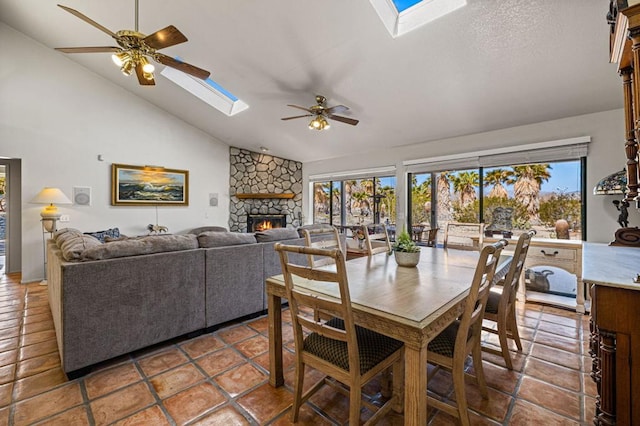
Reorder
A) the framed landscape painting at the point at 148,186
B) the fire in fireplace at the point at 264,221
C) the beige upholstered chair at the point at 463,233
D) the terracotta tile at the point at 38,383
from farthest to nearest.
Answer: the fire in fireplace at the point at 264,221, the framed landscape painting at the point at 148,186, the beige upholstered chair at the point at 463,233, the terracotta tile at the point at 38,383

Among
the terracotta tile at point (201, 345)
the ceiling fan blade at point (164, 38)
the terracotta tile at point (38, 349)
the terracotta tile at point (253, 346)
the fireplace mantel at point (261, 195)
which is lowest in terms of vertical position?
the terracotta tile at point (201, 345)

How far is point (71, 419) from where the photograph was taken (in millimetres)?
1570

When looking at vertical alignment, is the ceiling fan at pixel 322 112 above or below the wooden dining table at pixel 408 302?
above

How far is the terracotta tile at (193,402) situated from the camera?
1.61m

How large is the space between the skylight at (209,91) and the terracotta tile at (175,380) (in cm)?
417

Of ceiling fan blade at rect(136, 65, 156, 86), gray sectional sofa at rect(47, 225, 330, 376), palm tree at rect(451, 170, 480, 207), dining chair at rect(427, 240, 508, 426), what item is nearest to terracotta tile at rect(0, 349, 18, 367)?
gray sectional sofa at rect(47, 225, 330, 376)

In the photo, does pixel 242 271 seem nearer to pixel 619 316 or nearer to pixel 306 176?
pixel 619 316

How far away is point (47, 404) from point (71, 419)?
0.92 ft

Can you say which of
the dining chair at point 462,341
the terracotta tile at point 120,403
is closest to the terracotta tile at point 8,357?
the terracotta tile at point 120,403

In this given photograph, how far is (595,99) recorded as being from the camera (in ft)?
10.3

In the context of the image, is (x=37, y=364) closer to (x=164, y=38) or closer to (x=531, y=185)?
(x=164, y=38)

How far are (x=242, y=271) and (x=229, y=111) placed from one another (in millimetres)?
3707

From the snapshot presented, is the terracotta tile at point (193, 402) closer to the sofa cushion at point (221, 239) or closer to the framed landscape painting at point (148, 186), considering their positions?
the sofa cushion at point (221, 239)

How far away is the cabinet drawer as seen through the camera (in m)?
3.23
